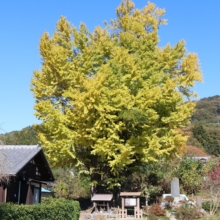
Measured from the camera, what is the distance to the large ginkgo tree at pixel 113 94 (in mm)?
19734

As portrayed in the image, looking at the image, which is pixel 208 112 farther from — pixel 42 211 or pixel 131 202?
pixel 42 211

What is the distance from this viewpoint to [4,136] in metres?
11.9

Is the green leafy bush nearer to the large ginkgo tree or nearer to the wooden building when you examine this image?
the large ginkgo tree

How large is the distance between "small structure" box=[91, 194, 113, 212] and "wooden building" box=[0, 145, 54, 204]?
3.90 metres

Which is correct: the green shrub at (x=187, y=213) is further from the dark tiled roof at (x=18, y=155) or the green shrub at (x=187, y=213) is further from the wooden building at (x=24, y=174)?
the dark tiled roof at (x=18, y=155)

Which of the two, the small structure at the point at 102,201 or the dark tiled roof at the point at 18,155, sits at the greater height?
the dark tiled roof at the point at 18,155

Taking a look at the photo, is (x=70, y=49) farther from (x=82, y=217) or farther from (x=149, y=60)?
(x=82, y=217)

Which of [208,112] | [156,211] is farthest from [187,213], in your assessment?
[208,112]

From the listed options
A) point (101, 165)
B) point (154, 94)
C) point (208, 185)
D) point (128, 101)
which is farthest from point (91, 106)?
point (208, 185)

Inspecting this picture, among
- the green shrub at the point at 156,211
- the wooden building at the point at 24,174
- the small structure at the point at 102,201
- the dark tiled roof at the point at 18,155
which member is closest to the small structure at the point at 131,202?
the green shrub at the point at 156,211

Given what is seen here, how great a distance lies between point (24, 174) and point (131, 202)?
644 centimetres

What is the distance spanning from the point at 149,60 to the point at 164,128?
14.8 ft

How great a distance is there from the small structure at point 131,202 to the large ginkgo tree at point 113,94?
0.97 meters

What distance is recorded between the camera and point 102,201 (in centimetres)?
2045
